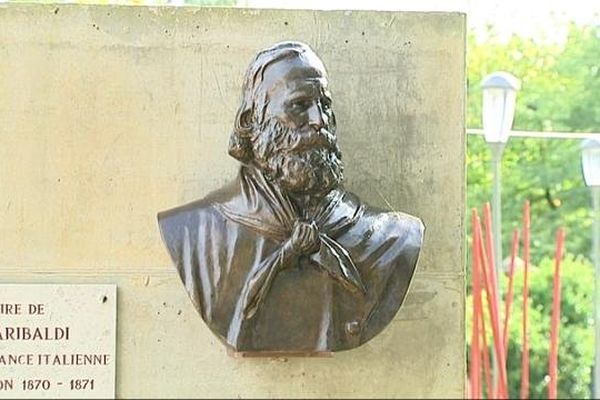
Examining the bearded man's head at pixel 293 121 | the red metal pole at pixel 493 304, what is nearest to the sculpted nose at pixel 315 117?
the bearded man's head at pixel 293 121

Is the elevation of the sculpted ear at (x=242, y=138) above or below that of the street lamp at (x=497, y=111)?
below

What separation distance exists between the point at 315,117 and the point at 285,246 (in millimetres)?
289

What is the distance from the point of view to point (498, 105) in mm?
5516

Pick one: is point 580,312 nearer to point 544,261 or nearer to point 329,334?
point 544,261

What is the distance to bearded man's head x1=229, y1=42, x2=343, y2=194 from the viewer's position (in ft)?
9.36

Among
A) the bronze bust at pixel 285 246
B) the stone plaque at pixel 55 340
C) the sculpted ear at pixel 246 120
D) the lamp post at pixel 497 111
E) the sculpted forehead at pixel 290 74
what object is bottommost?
the stone plaque at pixel 55 340

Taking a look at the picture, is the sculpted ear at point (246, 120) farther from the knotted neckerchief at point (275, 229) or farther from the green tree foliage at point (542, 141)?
the green tree foliage at point (542, 141)

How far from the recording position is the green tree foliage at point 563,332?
905cm

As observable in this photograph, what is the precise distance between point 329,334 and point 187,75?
0.77m

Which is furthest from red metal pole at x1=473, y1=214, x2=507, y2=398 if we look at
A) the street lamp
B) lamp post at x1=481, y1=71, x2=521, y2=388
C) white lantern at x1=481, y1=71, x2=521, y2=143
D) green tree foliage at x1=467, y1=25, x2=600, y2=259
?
green tree foliage at x1=467, y1=25, x2=600, y2=259

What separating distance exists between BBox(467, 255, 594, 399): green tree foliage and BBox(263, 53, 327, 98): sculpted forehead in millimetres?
6265

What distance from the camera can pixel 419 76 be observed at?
10.8ft

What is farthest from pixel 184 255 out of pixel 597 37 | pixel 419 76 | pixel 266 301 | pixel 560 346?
pixel 560 346

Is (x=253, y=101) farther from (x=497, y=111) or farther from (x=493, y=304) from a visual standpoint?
(x=497, y=111)
